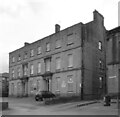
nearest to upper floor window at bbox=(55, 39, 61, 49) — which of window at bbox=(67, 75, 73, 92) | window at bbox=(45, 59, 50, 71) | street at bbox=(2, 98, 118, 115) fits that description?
window at bbox=(45, 59, 50, 71)

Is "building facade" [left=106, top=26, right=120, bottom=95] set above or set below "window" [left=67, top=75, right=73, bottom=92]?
above

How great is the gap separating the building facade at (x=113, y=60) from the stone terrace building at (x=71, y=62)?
8088mm

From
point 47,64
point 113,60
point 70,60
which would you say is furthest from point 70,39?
point 113,60

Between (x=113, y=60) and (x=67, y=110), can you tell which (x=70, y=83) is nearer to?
(x=113, y=60)

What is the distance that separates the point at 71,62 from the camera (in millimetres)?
39594

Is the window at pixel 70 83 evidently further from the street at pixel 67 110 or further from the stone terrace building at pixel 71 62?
the street at pixel 67 110

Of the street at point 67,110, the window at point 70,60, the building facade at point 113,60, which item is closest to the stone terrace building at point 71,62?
the window at point 70,60

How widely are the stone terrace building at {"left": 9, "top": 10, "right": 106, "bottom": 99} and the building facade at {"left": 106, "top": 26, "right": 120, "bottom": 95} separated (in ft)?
26.5

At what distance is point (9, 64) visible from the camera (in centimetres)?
5956

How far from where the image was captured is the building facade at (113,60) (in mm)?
28406

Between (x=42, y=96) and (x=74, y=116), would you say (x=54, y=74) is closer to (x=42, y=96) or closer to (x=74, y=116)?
(x=42, y=96)

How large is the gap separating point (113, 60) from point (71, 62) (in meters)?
11.3

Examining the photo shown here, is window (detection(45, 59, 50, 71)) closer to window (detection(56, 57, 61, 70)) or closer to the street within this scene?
window (detection(56, 57, 61, 70))

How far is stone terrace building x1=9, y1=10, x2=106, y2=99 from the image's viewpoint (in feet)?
125
